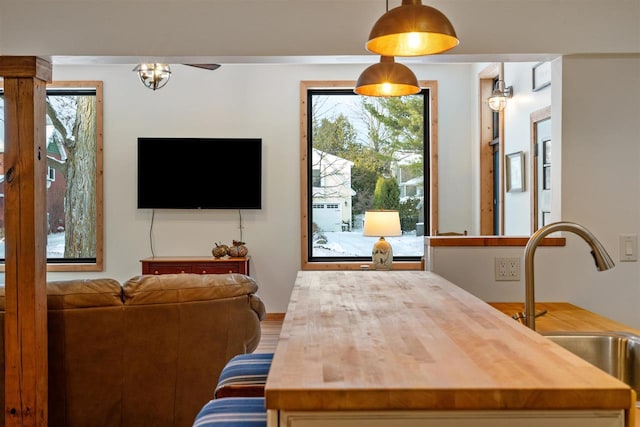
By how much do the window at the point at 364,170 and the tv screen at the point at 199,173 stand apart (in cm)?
73

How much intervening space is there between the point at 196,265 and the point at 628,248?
4.14 meters

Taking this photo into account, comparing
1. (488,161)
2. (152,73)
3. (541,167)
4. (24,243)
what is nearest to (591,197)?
(541,167)

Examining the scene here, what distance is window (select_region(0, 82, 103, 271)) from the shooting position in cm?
634

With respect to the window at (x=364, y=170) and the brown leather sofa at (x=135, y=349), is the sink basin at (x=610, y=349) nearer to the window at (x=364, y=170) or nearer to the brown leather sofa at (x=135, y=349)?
the brown leather sofa at (x=135, y=349)

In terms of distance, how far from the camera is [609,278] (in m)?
2.87

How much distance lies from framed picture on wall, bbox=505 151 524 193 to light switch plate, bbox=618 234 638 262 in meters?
1.99

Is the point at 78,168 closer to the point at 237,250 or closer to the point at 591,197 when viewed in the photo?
the point at 237,250

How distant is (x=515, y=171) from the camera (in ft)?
16.5

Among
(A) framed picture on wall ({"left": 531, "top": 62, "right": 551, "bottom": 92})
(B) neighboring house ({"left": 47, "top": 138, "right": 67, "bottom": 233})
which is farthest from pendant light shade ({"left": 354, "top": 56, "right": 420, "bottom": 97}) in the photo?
(B) neighboring house ({"left": 47, "top": 138, "right": 67, "bottom": 233})

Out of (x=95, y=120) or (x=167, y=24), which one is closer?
(x=167, y=24)

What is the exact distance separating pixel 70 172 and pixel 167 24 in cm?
406

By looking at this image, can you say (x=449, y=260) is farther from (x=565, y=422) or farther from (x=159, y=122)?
(x=159, y=122)

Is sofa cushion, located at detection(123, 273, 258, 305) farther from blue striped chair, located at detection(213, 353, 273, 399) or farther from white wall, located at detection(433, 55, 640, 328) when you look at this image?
white wall, located at detection(433, 55, 640, 328)

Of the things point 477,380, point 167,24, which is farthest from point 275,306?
point 477,380
